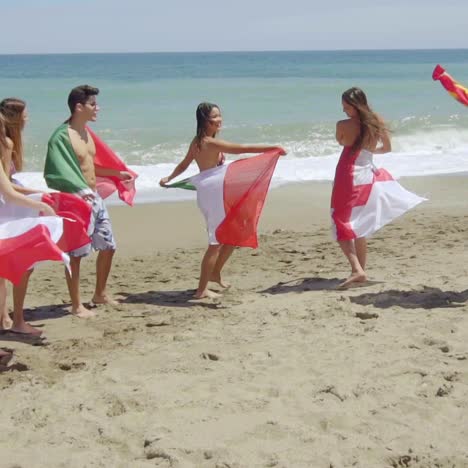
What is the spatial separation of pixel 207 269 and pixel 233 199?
1.93ft

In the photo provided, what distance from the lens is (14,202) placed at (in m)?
5.21

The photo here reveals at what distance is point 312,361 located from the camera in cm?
501

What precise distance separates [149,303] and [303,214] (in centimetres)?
421

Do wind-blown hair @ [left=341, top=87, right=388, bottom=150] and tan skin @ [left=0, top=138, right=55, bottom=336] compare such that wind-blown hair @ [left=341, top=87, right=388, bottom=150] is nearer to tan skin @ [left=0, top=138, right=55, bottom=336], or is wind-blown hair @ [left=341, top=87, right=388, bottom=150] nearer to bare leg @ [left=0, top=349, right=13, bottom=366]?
tan skin @ [left=0, top=138, right=55, bottom=336]

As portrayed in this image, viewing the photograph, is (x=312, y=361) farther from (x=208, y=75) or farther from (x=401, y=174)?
(x=208, y=75)

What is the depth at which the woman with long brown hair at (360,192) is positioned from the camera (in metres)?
6.82

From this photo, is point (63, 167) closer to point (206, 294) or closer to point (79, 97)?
point (79, 97)

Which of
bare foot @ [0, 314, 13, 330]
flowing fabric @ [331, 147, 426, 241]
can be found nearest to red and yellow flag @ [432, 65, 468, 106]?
flowing fabric @ [331, 147, 426, 241]

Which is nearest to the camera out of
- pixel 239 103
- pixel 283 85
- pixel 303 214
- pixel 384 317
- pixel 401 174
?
pixel 384 317

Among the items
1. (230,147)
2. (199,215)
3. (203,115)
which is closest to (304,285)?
(230,147)

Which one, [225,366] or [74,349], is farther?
[74,349]

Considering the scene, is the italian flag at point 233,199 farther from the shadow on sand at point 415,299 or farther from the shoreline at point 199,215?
the shoreline at point 199,215

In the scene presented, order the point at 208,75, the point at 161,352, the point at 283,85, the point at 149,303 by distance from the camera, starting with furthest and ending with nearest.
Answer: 1. the point at 208,75
2. the point at 283,85
3. the point at 149,303
4. the point at 161,352

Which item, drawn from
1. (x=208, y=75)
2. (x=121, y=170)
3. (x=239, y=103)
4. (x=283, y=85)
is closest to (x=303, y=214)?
(x=121, y=170)
